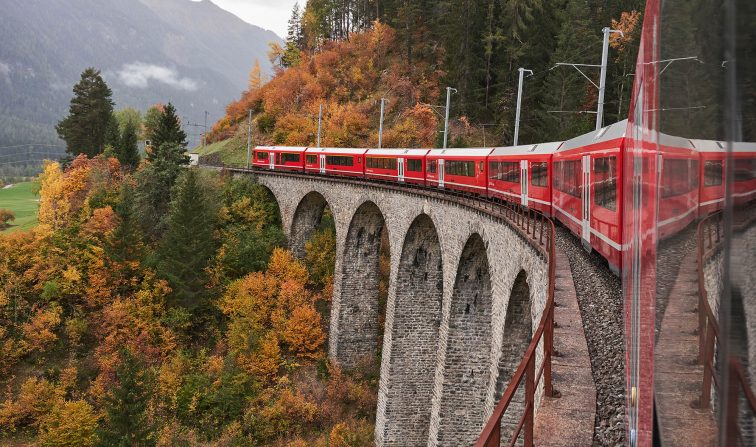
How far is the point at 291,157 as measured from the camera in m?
46.6

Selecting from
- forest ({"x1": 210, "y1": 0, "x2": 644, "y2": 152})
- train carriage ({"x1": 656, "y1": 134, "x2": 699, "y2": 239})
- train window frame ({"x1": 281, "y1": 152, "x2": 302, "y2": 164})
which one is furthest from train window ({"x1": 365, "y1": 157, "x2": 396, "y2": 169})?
train carriage ({"x1": 656, "y1": 134, "x2": 699, "y2": 239})

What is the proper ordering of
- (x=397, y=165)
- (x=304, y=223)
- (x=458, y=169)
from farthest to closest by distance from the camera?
(x=304, y=223) < (x=397, y=165) < (x=458, y=169)

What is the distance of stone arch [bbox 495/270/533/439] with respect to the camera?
47.5ft

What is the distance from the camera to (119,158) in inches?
2124

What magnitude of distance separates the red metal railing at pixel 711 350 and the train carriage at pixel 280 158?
144 ft

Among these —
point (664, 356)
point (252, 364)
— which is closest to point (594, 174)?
point (664, 356)

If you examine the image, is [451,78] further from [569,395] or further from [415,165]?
[569,395]

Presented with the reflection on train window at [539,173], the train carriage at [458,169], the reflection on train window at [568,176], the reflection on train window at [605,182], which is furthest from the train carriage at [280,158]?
the reflection on train window at [605,182]

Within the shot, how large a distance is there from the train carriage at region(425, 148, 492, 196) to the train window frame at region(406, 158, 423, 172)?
661 millimetres

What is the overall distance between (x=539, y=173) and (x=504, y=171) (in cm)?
327

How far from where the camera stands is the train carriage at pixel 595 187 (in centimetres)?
1030

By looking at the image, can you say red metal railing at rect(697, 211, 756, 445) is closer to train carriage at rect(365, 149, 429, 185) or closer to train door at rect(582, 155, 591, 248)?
train door at rect(582, 155, 591, 248)

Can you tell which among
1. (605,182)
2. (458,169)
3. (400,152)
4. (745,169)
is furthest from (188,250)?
(745,169)

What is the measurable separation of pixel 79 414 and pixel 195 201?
45.6ft
